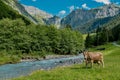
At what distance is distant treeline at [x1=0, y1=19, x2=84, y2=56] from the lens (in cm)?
13438

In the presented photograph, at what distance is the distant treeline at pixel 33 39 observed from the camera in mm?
134375

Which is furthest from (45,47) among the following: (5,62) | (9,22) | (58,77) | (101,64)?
(58,77)

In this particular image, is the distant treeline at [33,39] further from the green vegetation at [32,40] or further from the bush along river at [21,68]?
the bush along river at [21,68]

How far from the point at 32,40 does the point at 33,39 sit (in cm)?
175

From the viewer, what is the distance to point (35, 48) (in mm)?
143375

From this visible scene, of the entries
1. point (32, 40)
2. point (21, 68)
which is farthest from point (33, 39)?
point (21, 68)

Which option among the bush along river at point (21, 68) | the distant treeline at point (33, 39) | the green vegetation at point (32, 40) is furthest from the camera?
the distant treeline at point (33, 39)

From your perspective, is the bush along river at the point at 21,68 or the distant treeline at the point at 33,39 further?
the distant treeline at the point at 33,39

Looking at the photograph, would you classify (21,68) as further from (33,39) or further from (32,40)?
(33,39)

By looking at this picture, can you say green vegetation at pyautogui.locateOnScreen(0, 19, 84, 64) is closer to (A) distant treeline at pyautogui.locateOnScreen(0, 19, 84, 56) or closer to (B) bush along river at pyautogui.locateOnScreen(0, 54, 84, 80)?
(A) distant treeline at pyautogui.locateOnScreen(0, 19, 84, 56)

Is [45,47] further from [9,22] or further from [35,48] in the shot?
[9,22]

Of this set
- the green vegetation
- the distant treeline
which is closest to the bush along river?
the green vegetation

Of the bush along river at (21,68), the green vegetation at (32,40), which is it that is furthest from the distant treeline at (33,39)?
the bush along river at (21,68)

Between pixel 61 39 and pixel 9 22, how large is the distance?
37.9 metres
